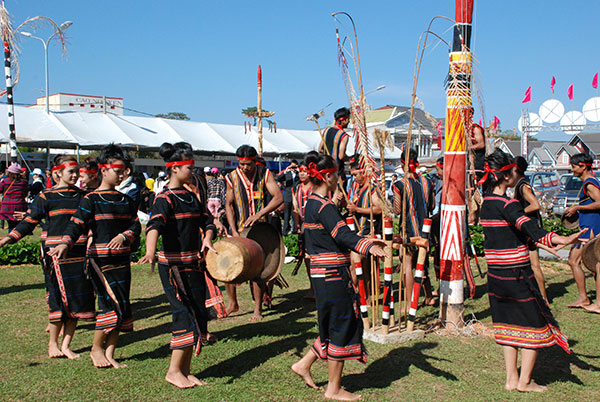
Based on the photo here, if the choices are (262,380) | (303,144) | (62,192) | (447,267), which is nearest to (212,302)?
(262,380)

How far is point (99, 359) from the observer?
5.12 m

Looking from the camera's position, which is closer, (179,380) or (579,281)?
(179,380)

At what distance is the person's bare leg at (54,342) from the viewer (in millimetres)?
5418

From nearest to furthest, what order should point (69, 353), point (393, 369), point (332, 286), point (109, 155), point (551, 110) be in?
point (332, 286)
point (393, 369)
point (109, 155)
point (69, 353)
point (551, 110)

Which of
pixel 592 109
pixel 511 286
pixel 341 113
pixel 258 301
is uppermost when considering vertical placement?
pixel 592 109

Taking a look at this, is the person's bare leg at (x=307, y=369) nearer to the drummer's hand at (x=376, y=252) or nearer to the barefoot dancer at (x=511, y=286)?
the drummer's hand at (x=376, y=252)

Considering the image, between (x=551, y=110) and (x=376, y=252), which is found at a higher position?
(x=551, y=110)

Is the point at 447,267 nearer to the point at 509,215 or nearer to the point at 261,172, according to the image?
the point at 509,215

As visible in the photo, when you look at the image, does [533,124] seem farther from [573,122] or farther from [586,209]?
[586,209]

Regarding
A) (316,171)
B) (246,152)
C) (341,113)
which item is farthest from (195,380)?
(341,113)

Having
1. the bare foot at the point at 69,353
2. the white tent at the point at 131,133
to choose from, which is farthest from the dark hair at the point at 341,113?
the white tent at the point at 131,133

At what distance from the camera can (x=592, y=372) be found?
16.0 feet

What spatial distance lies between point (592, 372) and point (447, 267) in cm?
175

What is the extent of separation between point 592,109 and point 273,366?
107 ft
